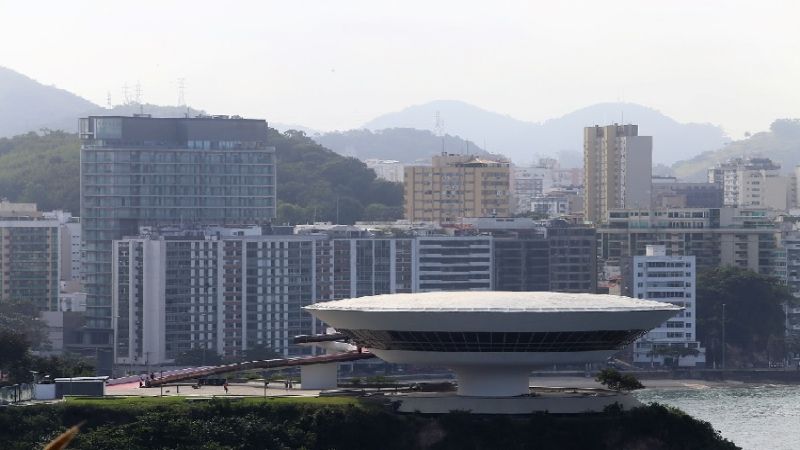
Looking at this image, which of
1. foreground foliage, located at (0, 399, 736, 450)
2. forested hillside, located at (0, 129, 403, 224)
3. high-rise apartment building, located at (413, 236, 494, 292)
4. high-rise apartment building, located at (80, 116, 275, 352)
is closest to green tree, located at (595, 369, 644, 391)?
foreground foliage, located at (0, 399, 736, 450)

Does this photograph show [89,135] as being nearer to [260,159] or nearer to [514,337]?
[260,159]

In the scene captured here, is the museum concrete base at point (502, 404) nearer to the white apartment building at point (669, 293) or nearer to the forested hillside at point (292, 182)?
the white apartment building at point (669, 293)

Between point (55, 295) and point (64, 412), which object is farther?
point (55, 295)

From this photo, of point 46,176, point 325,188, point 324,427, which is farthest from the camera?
point 325,188

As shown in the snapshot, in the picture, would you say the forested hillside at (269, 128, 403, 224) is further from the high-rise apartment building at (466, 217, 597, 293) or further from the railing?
the railing

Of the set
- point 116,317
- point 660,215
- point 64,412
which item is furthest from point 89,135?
point 64,412

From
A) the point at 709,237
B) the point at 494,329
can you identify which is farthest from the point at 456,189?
the point at 494,329

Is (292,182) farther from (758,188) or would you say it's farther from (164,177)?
(758,188)
